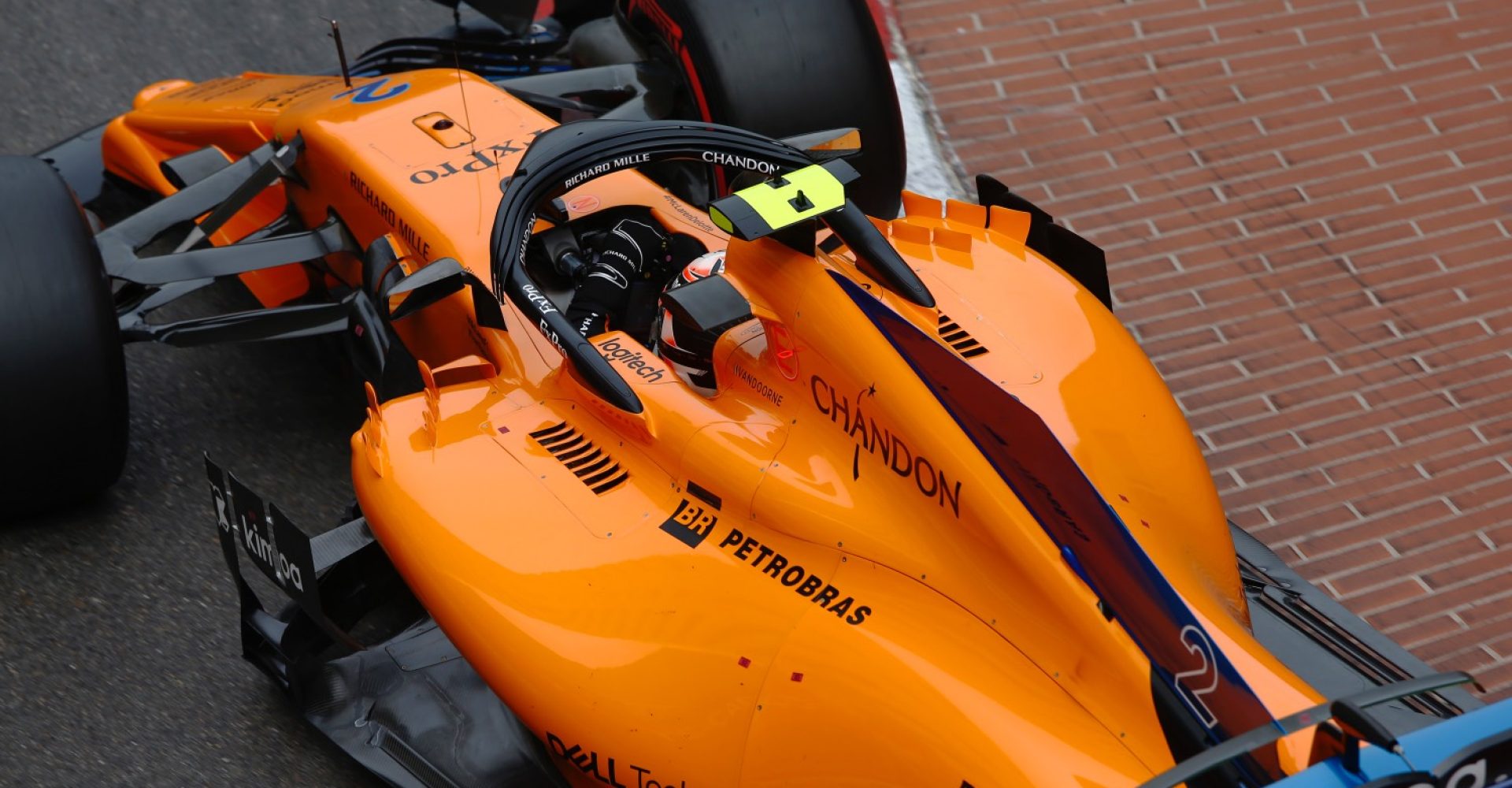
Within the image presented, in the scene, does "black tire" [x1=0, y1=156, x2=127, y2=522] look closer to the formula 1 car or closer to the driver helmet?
the formula 1 car

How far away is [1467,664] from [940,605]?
7.60 feet

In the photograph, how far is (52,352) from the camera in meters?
4.38

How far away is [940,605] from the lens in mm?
3102

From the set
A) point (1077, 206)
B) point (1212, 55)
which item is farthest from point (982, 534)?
point (1212, 55)

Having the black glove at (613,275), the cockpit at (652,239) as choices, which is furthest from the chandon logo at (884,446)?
the black glove at (613,275)

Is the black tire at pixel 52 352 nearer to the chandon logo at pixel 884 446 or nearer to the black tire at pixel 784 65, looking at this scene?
the black tire at pixel 784 65

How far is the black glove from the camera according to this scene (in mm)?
4301

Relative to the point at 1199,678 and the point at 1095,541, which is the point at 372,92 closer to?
the point at 1095,541

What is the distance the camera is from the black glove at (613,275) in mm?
4301

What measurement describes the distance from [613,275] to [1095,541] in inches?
74.3

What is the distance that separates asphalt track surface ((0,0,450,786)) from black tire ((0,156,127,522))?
0.41 ft

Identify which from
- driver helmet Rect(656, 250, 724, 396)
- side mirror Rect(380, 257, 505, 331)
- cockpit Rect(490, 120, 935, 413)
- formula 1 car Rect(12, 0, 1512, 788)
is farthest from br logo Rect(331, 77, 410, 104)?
driver helmet Rect(656, 250, 724, 396)

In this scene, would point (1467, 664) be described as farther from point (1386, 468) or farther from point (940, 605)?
point (940, 605)

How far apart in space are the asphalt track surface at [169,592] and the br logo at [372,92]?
3.09ft
